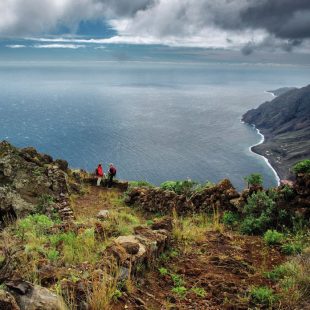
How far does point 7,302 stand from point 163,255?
518cm

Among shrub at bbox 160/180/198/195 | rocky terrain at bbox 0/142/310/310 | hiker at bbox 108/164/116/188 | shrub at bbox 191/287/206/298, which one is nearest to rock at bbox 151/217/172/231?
rocky terrain at bbox 0/142/310/310

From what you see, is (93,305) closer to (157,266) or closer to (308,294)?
(157,266)

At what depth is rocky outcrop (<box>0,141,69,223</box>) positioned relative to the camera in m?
16.4

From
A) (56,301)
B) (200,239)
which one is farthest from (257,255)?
(56,301)

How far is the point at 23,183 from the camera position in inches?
722

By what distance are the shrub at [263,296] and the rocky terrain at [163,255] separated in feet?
0.07

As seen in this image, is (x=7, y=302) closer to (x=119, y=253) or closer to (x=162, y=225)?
(x=119, y=253)

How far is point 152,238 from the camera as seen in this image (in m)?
9.81

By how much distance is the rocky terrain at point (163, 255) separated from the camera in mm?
6547

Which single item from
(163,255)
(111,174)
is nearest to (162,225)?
(163,255)

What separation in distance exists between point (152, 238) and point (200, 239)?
241 centimetres

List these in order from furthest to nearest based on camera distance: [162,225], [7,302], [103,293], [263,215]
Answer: [263,215]
[162,225]
[103,293]
[7,302]

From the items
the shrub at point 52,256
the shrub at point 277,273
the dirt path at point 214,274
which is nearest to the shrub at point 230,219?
the dirt path at point 214,274

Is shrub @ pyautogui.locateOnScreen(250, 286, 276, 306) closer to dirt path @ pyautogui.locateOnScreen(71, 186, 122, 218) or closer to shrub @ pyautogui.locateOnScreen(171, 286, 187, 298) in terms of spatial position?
shrub @ pyautogui.locateOnScreen(171, 286, 187, 298)
